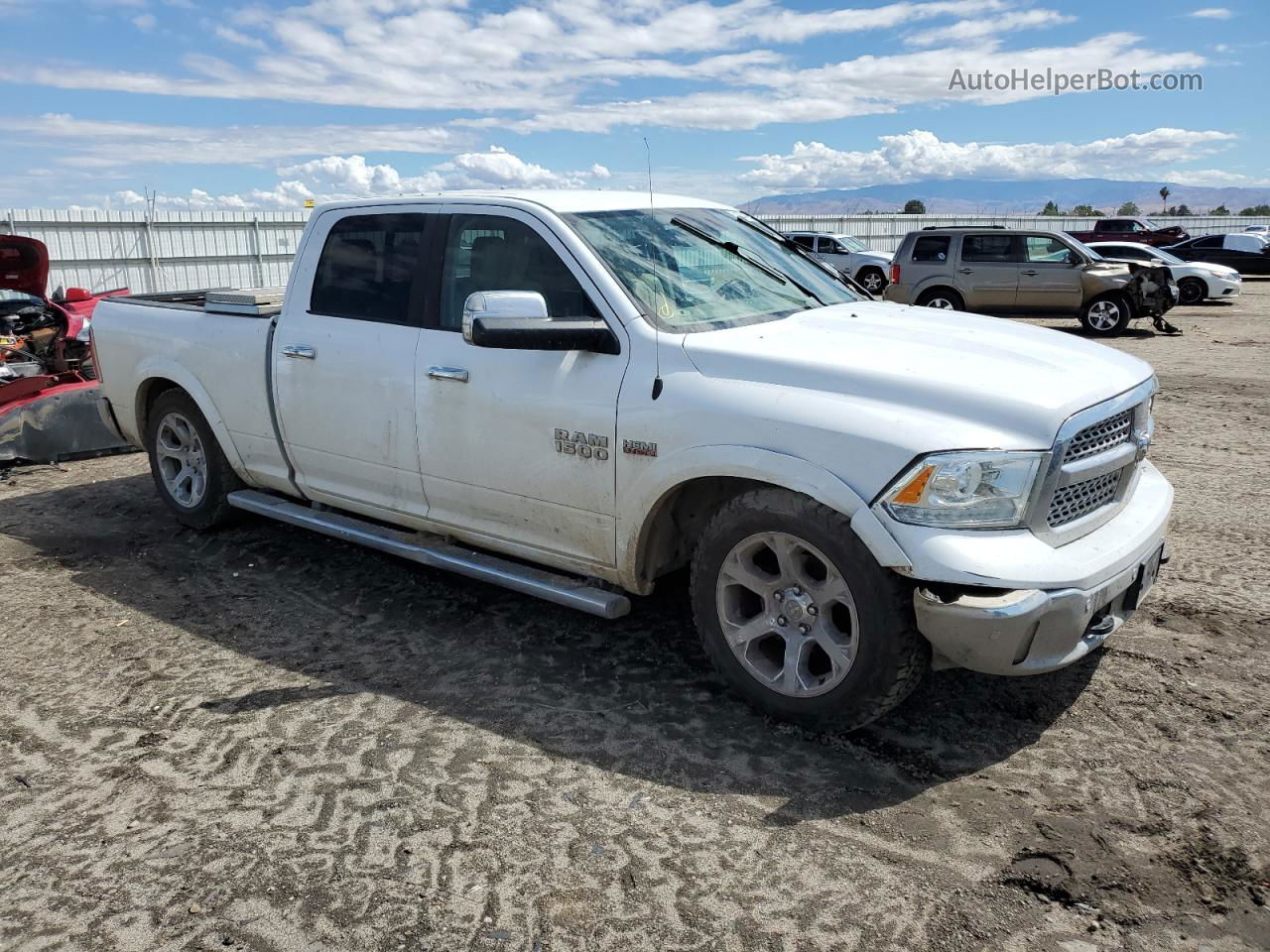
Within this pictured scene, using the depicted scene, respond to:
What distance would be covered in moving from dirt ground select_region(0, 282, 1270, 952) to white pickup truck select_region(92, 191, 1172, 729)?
386 mm

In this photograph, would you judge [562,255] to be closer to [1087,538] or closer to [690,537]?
[690,537]

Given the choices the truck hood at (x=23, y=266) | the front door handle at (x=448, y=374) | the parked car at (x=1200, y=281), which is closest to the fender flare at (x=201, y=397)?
the front door handle at (x=448, y=374)

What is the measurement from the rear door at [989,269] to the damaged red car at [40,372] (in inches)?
562

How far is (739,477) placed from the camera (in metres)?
3.67

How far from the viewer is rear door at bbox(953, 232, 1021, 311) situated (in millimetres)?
18125

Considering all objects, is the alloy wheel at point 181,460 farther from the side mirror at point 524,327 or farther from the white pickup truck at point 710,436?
the side mirror at point 524,327

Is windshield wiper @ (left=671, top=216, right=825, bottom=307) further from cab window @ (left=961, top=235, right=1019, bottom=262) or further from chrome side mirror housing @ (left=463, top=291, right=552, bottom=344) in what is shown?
cab window @ (left=961, top=235, right=1019, bottom=262)

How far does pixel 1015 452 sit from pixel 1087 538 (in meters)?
0.55

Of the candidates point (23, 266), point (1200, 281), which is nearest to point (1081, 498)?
point (23, 266)

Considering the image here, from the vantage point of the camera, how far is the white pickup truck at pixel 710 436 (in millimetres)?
3311

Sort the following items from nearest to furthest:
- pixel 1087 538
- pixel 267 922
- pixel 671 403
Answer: pixel 267 922 < pixel 1087 538 < pixel 671 403

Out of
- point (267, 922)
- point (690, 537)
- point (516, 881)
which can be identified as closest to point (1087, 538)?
point (690, 537)

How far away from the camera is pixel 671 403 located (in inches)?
149

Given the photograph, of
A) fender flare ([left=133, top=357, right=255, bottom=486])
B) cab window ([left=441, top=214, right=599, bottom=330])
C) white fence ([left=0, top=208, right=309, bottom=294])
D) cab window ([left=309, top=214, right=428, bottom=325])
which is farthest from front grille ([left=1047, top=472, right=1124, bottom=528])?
white fence ([left=0, top=208, right=309, bottom=294])
